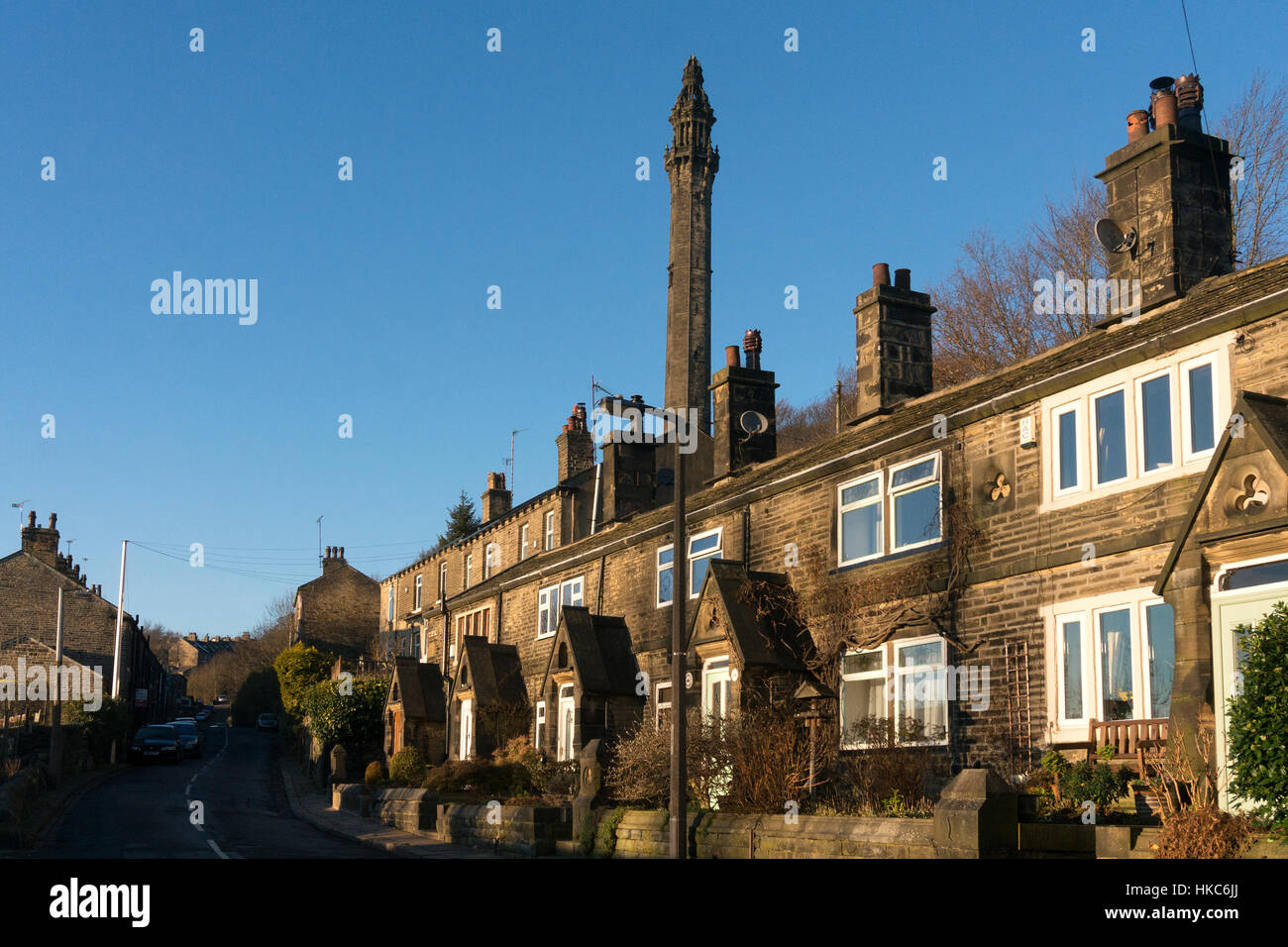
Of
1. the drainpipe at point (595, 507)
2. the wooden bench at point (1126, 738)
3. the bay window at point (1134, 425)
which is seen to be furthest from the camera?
the drainpipe at point (595, 507)

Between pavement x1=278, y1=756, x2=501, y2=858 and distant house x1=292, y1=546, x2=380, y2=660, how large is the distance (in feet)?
103

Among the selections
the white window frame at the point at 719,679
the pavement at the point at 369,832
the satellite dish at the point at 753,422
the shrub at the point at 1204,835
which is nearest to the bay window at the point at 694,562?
the white window frame at the point at 719,679

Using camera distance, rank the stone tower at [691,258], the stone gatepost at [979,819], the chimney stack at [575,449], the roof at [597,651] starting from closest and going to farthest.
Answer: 1. the stone gatepost at [979,819]
2. the roof at [597,651]
3. the chimney stack at [575,449]
4. the stone tower at [691,258]

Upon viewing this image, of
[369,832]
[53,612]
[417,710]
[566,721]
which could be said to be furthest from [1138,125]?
[53,612]

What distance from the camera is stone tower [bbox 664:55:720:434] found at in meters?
55.9

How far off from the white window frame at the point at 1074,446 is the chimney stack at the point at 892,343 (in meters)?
4.74

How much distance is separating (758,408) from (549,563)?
9.21 meters

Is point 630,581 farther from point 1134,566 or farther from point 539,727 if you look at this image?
point 1134,566

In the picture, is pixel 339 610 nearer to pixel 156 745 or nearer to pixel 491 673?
pixel 156 745

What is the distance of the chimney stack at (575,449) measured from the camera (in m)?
43.7

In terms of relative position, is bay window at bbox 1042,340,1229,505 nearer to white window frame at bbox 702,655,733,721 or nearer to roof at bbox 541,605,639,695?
white window frame at bbox 702,655,733,721

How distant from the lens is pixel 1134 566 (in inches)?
564

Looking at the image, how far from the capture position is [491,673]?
3262 cm

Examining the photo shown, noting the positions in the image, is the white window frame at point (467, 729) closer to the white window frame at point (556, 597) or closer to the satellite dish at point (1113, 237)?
the white window frame at point (556, 597)
